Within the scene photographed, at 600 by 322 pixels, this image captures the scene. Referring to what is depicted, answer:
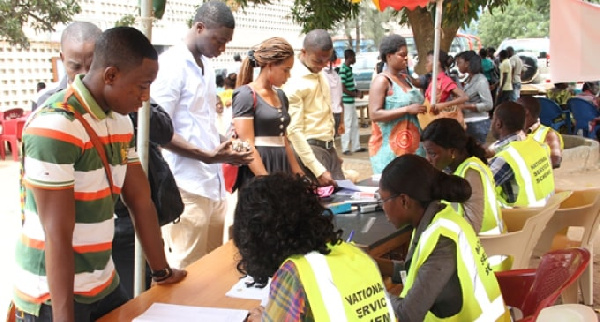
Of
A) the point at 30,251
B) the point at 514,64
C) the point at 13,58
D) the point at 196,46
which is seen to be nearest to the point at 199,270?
the point at 30,251

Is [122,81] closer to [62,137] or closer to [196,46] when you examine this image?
[62,137]

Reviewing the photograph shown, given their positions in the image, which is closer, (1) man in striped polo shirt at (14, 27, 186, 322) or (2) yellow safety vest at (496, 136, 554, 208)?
(1) man in striped polo shirt at (14, 27, 186, 322)

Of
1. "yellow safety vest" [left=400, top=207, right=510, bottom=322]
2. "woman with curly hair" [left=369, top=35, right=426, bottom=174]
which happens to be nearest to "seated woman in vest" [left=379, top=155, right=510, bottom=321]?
"yellow safety vest" [left=400, top=207, right=510, bottom=322]

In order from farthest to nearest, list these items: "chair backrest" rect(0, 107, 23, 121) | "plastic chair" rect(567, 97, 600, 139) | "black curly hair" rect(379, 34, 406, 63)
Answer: "chair backrest" rect(0, 107, 23, 121) → "plastic chair" rect(567, 97, 600, 139) → "black curly hair" rect(379, 34, 406, 63)

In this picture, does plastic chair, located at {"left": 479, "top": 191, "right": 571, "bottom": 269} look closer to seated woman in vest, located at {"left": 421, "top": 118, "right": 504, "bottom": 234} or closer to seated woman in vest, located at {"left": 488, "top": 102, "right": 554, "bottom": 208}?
seated woman in vest, located at {"left": 421, "top": 118, "right": 504, "bottom": 234}

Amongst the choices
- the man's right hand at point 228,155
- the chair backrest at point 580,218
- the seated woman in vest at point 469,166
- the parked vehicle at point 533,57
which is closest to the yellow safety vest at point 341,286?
the man's right hand at point 228,155

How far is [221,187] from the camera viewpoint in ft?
10.3

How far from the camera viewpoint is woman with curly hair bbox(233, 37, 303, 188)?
336 cm

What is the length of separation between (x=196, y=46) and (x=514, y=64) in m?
11.1

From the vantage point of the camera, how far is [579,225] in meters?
3.60

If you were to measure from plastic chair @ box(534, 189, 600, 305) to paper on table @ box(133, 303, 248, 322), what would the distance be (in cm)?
226

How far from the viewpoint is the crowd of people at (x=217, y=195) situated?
162 centimetres

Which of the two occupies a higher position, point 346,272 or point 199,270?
point 346,272

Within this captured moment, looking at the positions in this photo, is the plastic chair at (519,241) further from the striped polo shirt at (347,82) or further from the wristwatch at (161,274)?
the striped polo shirt at (347,82)
